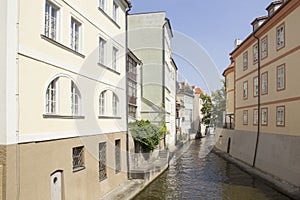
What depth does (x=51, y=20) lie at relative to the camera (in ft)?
27.2

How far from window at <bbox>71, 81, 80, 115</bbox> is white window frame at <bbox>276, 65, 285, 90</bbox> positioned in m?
11.3

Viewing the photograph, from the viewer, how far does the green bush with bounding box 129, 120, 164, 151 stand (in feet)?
57.4

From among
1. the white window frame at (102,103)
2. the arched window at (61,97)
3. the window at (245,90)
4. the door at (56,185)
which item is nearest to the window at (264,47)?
the window at (245,90)

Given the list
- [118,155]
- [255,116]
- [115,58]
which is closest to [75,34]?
[115,58]

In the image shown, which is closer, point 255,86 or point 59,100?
point 59,100

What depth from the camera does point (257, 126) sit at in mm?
20719

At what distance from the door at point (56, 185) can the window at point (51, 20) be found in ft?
12.0

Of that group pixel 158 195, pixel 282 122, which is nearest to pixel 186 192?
pixel 158 195

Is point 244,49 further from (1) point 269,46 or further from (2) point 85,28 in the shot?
(2) point 85,28

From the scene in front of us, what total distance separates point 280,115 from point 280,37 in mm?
4222

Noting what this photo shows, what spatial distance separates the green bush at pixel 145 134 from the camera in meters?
17.5

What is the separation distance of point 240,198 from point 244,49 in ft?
47.1

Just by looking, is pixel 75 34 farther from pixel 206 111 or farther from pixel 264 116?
pixel 206 111

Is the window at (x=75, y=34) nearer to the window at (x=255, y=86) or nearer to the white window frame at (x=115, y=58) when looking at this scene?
the white window frame at (x=115, y=58)
